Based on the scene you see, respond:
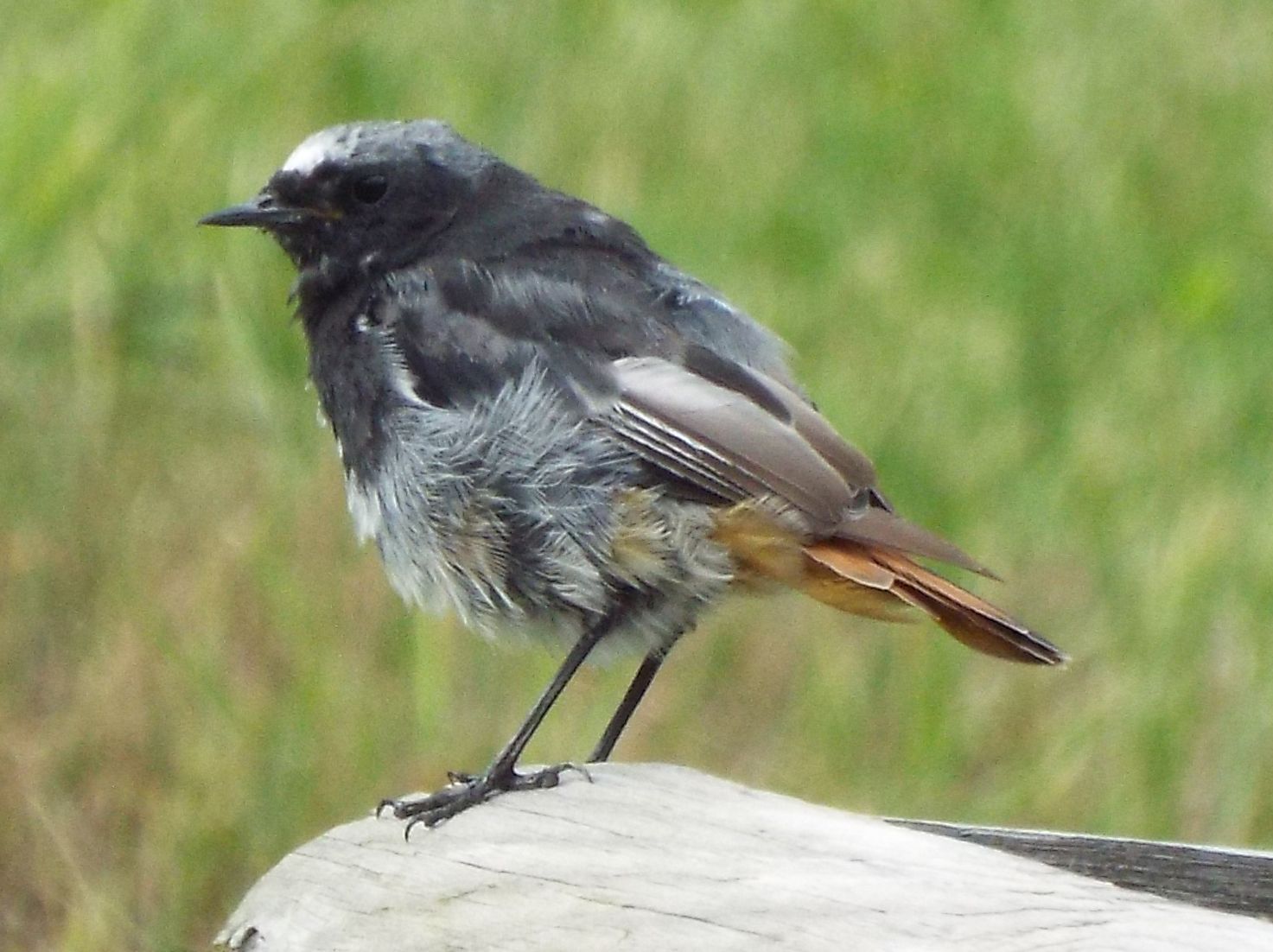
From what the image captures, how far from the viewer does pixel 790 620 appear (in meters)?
5.82

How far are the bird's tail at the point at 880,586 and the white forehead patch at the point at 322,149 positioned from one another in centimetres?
128

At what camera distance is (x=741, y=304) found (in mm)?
6594

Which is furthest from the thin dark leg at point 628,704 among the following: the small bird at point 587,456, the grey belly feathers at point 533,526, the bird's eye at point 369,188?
the bird's eye at point 369,188

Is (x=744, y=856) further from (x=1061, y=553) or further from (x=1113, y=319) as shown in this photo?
(x=1113, y=319)

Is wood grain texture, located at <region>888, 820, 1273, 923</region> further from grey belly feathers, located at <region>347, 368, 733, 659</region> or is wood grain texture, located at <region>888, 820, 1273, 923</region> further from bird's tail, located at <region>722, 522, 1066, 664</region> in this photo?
grey belly feathers, located at <region>347, 368, 733, 659</region>

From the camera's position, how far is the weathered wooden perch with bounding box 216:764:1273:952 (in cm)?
202

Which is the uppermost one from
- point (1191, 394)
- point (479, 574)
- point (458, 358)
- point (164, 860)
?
point (1191, 394)

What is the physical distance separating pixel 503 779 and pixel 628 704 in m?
0.84

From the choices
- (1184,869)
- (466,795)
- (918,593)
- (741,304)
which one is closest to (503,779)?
(466,795)

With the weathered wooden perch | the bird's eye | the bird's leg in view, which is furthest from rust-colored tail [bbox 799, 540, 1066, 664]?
the bird's eye

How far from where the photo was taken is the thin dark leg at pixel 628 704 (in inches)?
160

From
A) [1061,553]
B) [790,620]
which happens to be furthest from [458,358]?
[1061,553]

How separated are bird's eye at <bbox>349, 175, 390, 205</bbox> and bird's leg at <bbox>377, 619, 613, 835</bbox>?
1.04 m

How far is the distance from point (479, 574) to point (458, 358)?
1.23 ft
